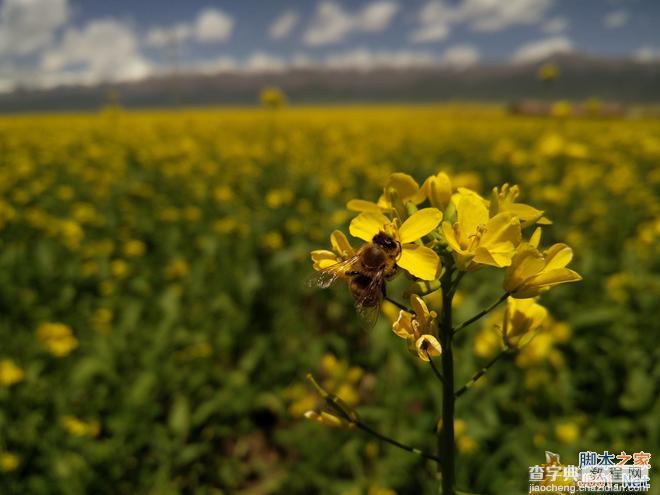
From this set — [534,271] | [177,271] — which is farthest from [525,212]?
[177,271]

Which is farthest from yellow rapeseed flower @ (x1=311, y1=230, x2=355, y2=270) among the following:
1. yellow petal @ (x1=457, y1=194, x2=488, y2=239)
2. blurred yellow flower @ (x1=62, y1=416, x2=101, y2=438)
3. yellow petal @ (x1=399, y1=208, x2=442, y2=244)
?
blurred yellow flower @ (x1=62, y1=416, x2=101, y2=438)

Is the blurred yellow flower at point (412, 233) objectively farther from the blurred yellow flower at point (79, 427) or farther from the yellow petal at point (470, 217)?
the blurred yellow flower at point (79, 427)

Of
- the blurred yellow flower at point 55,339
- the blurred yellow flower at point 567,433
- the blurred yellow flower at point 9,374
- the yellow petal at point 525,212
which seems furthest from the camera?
the blurred yellow flower at point 55,339

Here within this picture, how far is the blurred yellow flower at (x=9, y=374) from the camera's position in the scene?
2.29 meters

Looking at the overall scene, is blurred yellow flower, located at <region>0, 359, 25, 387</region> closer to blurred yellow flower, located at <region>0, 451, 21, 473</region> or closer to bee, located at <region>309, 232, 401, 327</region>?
blurred yellow flower, located at <region>0, 451, 21, 473</region>

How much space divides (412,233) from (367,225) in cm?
11

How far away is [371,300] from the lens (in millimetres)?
979

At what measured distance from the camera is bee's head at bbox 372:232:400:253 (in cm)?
88

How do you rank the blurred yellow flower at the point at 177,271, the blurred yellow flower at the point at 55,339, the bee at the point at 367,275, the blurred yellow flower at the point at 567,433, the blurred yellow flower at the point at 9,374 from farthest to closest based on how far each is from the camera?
the blurred yellow flower at the point at 177,271
the blurred yellow flower at the point at 55,339
the blurred yellow flower at the point at 9,374
the blurred yellow flower at the point at 567,433
the bee at the point at 367,275

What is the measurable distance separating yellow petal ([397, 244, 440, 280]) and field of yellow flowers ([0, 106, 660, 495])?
117 cm

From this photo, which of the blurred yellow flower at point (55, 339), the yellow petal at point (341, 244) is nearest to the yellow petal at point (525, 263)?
the yellow petal at point (341, 244)

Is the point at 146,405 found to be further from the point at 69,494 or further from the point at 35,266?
the point at 35,266

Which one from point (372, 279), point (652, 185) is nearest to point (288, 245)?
point (372, 279)

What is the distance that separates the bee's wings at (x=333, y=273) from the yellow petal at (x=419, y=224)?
174 mm
